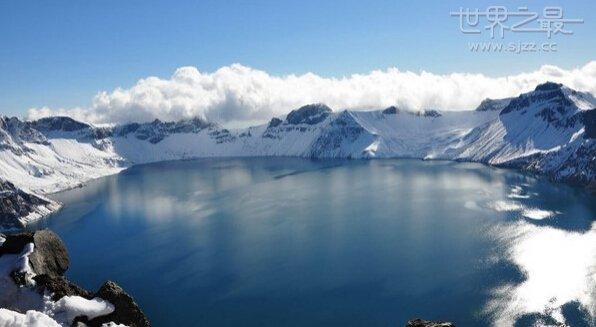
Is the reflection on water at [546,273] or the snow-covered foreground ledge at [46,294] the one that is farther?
the reflection on water at [546,273]

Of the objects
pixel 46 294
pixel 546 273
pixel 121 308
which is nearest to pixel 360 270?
pixel 546 273

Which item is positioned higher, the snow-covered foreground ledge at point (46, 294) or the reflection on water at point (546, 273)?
the snow-covered foreground ledge at point (46, 294)

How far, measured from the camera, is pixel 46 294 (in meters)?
57.1

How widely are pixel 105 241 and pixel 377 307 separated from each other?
122m

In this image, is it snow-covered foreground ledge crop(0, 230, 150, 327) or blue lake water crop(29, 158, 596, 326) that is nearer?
snow-covered foreground ledge crop(0, 230, 150, 327)

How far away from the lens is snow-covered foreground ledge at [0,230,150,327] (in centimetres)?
5506

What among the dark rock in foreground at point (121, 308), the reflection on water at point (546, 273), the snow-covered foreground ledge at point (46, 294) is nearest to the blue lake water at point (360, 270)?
the reflection on water at point (546, 273)

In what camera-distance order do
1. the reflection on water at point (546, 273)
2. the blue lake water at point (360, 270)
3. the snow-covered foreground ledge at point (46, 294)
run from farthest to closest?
the blue lake water at point (360, 270), the reflection on water at point (546, 273), the snow-covered foreground ledge at point (46, 294)

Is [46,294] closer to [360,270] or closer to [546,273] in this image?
[360,270]

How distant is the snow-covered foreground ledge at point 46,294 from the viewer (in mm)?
55056

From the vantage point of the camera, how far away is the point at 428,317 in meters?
105

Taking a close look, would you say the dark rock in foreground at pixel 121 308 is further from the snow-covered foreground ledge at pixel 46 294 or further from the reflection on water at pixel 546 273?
the reflection on water at pixel 546 273

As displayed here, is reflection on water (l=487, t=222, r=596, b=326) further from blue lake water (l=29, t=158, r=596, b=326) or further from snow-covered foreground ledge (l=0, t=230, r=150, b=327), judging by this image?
snow-covered foreground ledge (l=0, t=230, r=150, b=327)

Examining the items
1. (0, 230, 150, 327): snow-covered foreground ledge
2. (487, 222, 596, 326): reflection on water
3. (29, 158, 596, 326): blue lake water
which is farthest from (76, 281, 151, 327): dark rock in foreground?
(487, 222, 596, 326): reflection on water
